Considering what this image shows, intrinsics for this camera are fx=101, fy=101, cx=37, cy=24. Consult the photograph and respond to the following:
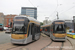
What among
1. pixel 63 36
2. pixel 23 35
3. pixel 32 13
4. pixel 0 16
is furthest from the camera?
pixel 32 13

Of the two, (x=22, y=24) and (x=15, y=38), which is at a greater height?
(x=22, y=24)

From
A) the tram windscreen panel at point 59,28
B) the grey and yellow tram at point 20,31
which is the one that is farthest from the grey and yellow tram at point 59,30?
the grey and yellow tram at point 20,31

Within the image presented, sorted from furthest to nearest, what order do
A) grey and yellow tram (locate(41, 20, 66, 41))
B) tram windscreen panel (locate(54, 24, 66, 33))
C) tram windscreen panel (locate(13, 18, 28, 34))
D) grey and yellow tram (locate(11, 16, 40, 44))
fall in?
tram windscreen panel (locate(54, 24, 66, 33)), grey and yellow tram (locate(41, 20, 66, 41)), tram windscreen panel (locate(13, 18, 28, 34)), grey and yellow tram (locate(11, 16, 40, 44))

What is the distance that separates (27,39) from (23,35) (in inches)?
29.4

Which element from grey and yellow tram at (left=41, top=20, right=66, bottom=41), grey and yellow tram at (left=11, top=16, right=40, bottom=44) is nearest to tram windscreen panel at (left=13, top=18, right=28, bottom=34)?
grey and yellow tram at (left=11, top=16, right=40, bottom=44)

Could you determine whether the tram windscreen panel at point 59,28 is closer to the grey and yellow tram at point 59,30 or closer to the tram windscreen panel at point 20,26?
the grey and yellow tram at point 59,30

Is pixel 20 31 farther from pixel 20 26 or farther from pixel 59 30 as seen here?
pixel 59 30

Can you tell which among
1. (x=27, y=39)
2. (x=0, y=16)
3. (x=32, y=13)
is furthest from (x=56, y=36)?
(x=32, y=13)

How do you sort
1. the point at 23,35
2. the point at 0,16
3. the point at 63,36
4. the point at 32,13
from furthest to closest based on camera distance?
1. the point at 32,13
2. the point at 0,16
3. the point at 63,36
4. the point at 23,35

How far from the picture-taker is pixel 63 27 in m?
14.5

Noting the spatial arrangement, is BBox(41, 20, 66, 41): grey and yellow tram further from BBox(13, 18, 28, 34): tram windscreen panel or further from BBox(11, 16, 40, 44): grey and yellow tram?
BBox(13, 18, 28, 34): tram windscreen panel

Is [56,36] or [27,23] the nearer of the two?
[27,23]

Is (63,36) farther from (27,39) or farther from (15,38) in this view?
(15,38)

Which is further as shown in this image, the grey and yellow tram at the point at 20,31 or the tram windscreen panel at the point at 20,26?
the tram windscreen panel at the point at 20,26
